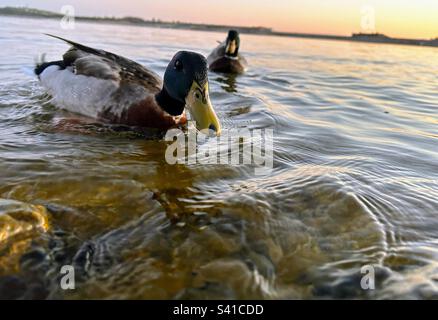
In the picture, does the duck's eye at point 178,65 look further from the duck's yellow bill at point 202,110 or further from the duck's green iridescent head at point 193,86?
the duck's yellow bill at point 202,110

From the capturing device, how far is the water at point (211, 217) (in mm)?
2564

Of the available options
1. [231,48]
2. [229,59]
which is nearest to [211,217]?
[229,59]

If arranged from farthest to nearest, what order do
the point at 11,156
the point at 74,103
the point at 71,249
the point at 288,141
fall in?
the point at 74,103, the point at 288,141, the point at 11,156, the point at 71,249

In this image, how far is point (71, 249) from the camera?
2.78 meters

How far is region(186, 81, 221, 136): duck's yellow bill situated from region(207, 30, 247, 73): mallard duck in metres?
8.34

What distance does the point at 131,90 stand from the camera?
5.89 meters

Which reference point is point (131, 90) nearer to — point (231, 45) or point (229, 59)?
point (229, 59)

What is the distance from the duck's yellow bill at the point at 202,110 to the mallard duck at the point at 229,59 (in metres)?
8.34

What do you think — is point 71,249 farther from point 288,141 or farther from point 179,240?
point 288,141

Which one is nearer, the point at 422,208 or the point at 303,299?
the point at 303,299

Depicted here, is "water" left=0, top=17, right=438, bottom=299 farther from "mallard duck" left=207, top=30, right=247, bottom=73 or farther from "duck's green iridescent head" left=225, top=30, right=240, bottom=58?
"duck's green iridescent head" left=225, top=30, right=240, bottom=58

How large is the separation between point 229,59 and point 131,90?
25.7 feet
